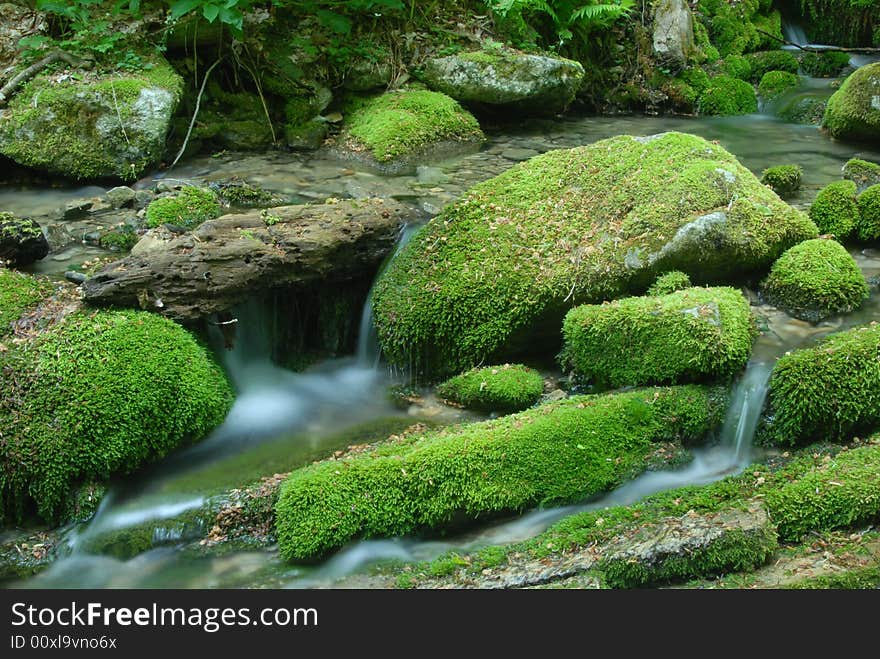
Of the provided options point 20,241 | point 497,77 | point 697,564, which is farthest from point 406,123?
point 697,564

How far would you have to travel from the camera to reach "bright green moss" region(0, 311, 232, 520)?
457 cm

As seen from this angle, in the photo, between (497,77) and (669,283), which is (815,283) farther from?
(497,77)

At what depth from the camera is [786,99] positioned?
35.9 ft

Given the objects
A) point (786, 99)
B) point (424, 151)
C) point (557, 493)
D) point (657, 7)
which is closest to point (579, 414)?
point (557, 493)

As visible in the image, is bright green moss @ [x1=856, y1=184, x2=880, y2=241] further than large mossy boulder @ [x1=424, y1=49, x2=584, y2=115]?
No

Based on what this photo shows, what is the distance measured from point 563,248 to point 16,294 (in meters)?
3.68

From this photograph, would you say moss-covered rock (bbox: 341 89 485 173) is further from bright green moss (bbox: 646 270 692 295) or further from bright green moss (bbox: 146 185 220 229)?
bright green moss (bbox: 646 270 692 295)

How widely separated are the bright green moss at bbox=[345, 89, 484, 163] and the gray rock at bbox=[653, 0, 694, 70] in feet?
12.4

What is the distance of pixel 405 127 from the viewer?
897 cm

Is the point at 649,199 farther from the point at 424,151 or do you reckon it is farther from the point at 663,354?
the point at 424,151

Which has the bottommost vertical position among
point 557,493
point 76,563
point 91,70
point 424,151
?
point 76,563

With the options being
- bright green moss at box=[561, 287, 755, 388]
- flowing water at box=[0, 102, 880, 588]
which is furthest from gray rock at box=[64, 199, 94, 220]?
bright green moss at box=[561, 287, 755, 388]

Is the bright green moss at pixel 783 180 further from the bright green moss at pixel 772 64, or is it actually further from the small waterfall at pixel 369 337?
the bright green moss at pixel 772 64

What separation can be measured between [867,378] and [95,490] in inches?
173
